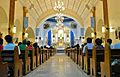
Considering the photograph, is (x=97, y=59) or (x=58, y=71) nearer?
(x=97, y=59)

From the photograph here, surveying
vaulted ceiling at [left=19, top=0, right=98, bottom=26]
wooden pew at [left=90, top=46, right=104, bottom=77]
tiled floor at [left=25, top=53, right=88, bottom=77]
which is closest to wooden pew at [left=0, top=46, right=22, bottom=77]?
tiled floor at [left=25, top=53, right=88, bottom=77]

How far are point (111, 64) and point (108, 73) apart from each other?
194 millimetres

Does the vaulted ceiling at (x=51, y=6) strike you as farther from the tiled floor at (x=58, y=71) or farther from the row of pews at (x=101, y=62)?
the row of pews at (x=101, y=62)

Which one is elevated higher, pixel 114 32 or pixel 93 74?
pixel 114 32

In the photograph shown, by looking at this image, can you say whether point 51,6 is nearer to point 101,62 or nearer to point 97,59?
point 97,59

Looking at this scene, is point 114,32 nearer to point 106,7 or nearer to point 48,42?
point 106,7

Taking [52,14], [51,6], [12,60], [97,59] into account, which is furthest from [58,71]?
[52,14]

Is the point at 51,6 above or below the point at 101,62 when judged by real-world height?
above

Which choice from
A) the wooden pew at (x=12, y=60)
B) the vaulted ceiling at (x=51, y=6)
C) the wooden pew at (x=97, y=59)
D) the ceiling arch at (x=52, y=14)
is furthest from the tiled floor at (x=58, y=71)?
the ceiling arch at (x=52, y=14)

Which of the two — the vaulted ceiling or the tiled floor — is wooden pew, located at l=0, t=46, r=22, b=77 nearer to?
the tiled floor

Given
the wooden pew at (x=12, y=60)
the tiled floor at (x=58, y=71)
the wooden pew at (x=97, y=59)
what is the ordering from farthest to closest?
the tiled floor at (x=58, y=71), the wooden pew at (x=97, y=59), the wooden pew at (x=12, y=60)

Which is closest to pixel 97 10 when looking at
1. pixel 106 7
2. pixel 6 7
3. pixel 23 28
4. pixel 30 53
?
pixel 106 7

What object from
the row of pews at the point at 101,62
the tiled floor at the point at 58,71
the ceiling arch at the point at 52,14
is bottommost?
the tiled floor at the point at 58,71

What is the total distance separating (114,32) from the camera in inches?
424
